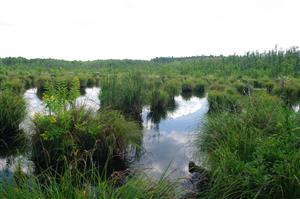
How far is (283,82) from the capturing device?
18172mm

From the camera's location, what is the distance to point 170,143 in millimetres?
7457

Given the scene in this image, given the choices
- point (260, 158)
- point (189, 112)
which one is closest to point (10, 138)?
point (260, 158)

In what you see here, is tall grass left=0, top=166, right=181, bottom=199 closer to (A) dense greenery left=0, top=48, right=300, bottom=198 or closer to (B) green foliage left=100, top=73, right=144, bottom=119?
(A) dense greenery left=0, top=48, right=300, bottom=198

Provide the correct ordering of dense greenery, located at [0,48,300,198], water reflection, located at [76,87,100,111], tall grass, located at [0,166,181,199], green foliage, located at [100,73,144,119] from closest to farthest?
1. tall grass, located at [0,166,181,199]
2. dense greenery, located at [0,48,300,198]
3. water reflection, located at [76,87,100,111]
4. green foliage, located at [100,73,144,119]

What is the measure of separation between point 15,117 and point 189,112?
7211 mm

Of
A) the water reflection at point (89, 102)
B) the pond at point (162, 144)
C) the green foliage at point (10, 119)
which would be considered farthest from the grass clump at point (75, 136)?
the green foliage at point (10, 119)

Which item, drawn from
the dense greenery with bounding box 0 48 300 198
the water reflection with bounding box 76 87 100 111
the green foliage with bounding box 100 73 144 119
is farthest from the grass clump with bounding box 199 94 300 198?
the green foliage with bounding box 100 73 144 119

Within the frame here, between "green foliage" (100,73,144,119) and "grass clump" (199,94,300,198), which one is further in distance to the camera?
"green foliage" (100,73,144,119)

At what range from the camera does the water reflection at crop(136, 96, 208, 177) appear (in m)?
5.74

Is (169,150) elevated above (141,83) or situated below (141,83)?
below

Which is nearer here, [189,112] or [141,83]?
[141,83]

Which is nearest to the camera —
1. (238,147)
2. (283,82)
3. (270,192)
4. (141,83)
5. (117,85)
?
(270,192)

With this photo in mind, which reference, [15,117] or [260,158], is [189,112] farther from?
[260,158]

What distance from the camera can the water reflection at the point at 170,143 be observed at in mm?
5742
